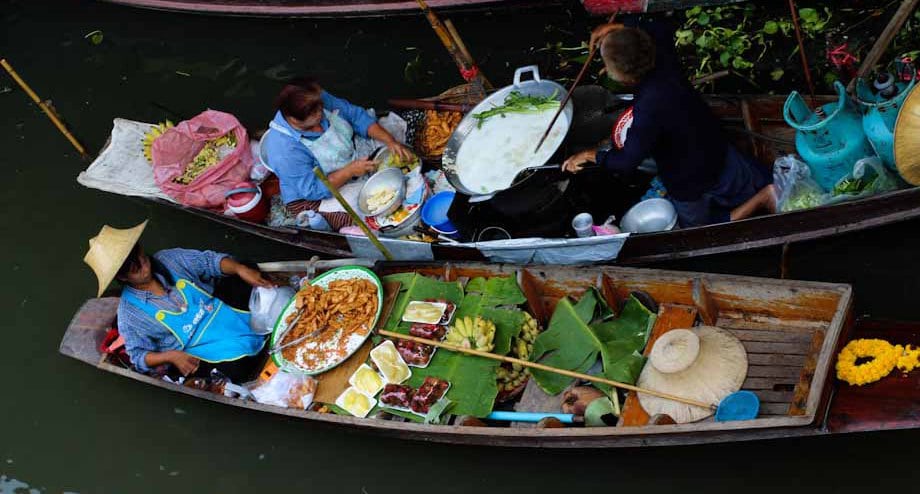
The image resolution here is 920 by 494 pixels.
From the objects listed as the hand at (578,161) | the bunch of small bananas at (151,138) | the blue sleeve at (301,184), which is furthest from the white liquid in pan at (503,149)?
the bunch of small bananas at (151,138)

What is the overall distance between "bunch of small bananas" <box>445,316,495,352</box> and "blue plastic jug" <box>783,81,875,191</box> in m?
2.25

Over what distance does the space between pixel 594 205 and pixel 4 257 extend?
5.50 m

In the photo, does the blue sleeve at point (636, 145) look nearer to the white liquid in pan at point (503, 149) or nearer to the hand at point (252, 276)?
the white liquid in pan at point (503, 149)

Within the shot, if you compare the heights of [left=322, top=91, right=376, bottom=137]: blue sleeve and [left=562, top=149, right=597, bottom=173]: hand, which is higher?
[left=322, top=91, right=376, bottom=137]: blue sleeve

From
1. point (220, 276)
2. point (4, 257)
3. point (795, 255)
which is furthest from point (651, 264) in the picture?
point (4, 257)

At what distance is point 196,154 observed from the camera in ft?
21.6

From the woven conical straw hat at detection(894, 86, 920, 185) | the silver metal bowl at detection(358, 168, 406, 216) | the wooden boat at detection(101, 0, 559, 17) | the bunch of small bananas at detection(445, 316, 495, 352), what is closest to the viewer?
the woven conical straw hat at detection(894, 86, 920, 185)

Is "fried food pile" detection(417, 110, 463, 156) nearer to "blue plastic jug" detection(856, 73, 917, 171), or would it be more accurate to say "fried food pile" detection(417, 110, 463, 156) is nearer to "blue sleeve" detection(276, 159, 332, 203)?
"blue sleeve" detection(276, 159, 332, 203)

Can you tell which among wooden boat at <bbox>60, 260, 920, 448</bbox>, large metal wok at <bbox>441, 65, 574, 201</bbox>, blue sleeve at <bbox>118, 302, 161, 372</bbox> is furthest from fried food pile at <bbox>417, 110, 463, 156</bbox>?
blue sleeve at <bbox>118, 302, 161, 372</bbox>

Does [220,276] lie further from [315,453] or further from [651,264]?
[651,264]

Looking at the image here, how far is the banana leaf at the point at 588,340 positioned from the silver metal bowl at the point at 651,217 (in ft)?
2.02

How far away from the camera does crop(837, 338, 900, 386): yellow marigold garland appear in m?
4.20

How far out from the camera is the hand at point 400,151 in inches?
234

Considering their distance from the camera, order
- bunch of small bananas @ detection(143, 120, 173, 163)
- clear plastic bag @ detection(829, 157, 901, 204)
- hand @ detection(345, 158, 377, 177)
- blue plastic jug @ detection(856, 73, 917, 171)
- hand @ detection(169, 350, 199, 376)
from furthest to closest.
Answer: bunch of small bananas @ detection(143, 120, 173, 163)
hand @ detection(345, 158, 377, 177)
hand @ detection(169, 350, 199, 376)
clear plastic bag @ detection(829, 157, 901, 204)
blue plastic jug @ detection(856, 73, 917, 171)
